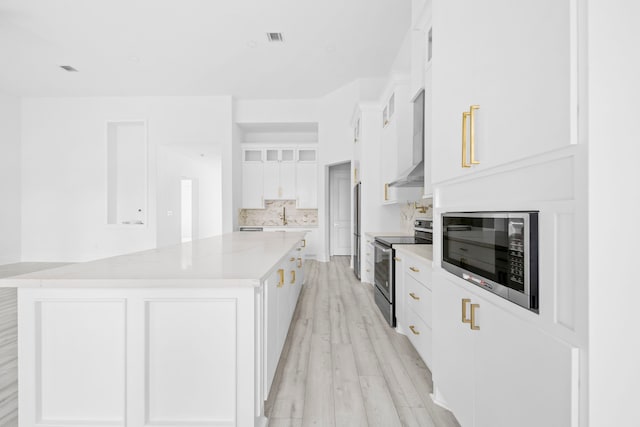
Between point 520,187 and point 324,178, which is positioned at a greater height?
point 324,178

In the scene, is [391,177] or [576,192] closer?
[576,192]

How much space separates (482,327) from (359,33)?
4480 millimetres

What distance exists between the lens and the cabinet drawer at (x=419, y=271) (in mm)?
2014

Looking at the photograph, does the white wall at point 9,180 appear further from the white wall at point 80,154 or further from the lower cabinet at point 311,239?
the lower cabinet at point 311,239

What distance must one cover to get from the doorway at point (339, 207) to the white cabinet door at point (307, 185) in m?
0.88

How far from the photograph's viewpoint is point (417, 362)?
2234mm

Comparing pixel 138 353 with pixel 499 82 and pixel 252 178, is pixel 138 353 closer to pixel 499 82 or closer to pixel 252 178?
pixel 499 82

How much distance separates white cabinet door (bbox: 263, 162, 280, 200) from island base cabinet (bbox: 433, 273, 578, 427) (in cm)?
595

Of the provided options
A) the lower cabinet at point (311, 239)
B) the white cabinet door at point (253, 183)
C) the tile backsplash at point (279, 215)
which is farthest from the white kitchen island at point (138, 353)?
the tile backsplash at point (279, 215)

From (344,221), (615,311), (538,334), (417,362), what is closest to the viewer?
(615,311)

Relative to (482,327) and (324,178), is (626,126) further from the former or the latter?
(324,178)

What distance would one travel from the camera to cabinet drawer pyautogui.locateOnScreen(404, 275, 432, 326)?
2.03 metres

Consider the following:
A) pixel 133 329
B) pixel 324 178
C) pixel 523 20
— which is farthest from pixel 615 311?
pixel 324 178

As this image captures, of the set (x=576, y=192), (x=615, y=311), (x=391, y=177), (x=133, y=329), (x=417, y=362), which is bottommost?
(x=417, y=362)
